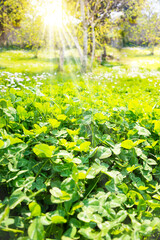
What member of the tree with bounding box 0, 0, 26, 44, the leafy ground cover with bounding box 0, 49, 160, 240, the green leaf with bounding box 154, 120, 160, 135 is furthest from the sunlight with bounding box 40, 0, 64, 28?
the green leaf with bounding box 154, 120, 160, 135

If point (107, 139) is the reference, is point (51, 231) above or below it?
below

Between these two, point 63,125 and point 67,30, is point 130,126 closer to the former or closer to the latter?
point 63,125

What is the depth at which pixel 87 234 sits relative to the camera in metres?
0.88

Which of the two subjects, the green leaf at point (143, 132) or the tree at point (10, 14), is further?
the tree at point (10, 14)

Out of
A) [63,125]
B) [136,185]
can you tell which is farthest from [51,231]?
[63,125]

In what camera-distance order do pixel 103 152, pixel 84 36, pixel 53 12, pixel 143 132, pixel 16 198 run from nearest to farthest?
pixel 16 198 < pixel 103 152 < pixel 143 132 < pixel 53 12 < pixel 84 36

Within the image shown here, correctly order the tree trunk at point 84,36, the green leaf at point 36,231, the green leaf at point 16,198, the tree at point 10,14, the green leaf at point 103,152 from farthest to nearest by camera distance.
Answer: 1. the tree trunk at point 84,36
2. the tree at point 10,14
3. the green leaf at point 103,152
4. the green leaf at point 16,198
5. the green leaf at point 36,231

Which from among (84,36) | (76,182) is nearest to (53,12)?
(84,36)

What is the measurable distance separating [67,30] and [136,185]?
9.95 m

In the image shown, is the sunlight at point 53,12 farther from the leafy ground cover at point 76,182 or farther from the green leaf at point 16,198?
the green leaf at point 16,198

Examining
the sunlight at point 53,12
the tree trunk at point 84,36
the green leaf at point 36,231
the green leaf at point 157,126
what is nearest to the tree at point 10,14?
the sunlight at point 53,12

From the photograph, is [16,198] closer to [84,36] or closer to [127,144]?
[127,144]

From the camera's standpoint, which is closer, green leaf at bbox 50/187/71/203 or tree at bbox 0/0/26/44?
green leaf at bbox 50/187/71/203

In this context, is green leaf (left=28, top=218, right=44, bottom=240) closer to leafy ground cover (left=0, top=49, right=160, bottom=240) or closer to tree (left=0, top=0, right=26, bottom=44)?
leafy ground cover (left=0, top=49, right=160, bottom=240)
